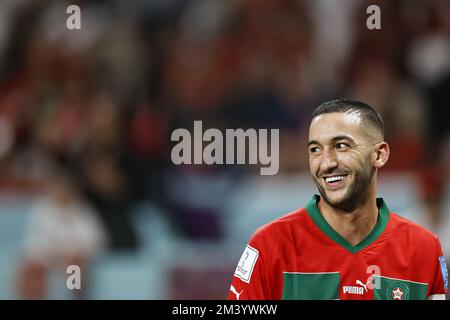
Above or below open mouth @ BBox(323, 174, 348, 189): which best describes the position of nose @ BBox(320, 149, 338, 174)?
above

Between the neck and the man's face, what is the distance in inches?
3.1

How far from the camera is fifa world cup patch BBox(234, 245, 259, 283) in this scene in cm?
260

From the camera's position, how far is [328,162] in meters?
2.61

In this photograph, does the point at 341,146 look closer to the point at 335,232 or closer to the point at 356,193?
the point at 356,193

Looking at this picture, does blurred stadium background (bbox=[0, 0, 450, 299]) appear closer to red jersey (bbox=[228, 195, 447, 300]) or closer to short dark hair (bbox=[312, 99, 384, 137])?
red jersey (bbox=[228, 195, 447, 300])

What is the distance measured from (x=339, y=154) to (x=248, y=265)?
1.42 ft

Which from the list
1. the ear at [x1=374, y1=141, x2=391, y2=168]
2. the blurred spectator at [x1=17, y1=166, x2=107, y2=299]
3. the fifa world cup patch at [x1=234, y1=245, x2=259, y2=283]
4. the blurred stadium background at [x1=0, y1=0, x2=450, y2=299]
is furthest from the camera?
the blurred stadium background at [x1=0, y1=0, x2=450, y2=299]

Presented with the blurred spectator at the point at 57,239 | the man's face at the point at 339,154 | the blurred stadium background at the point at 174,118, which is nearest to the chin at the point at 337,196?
the man's face at the point at 339,154

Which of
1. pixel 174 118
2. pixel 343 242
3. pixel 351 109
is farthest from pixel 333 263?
pixel 174 118

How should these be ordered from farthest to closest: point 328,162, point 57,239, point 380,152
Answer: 1. point 57,239
2. point 380,152
3. point 328,162

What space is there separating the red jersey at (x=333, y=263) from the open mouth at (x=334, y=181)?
0.15 m

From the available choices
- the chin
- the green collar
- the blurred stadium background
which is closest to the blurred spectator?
the blurred stadium background

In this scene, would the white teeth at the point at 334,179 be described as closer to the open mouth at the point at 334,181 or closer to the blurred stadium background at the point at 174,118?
the open mouth at the point at 334,181

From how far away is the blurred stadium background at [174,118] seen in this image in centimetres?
612
